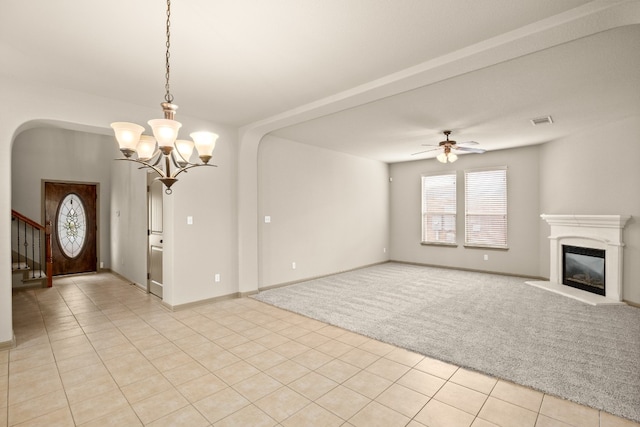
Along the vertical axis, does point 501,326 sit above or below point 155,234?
below

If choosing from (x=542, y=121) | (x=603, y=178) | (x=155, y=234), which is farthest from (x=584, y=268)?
(x=155, y=234)

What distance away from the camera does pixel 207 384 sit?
2.62 meters

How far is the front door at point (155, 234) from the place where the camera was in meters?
5.15

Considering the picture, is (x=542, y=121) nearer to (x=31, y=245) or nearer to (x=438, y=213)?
(x=438, y=213)

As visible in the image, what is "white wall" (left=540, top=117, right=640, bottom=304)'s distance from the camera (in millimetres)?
4770

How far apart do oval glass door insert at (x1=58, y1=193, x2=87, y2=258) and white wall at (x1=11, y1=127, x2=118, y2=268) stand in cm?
34

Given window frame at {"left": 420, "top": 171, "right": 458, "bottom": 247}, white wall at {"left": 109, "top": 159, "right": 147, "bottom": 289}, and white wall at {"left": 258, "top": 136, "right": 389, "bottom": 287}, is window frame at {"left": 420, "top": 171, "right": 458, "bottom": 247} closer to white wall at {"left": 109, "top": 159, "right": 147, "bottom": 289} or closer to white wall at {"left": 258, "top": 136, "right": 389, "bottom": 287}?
white wall at {"left": 258, "top": 136, "right": 389, "bottom": 287}

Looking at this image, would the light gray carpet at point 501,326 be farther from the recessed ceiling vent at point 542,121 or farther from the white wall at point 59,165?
the white wall at point 59,165

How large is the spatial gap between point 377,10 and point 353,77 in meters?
1.07

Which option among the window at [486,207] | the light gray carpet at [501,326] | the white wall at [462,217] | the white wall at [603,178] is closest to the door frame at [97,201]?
the light gray carpet at [501,326]

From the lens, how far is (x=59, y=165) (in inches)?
275

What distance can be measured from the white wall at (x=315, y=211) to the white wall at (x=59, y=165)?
3.97 meters

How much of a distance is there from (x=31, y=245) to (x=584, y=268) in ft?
34.8

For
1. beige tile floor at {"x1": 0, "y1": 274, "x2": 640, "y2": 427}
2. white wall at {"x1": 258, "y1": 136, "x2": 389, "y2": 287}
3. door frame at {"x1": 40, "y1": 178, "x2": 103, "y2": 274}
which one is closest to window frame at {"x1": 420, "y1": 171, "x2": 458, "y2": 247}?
white wall at {"x1": 258, "y1": 136, "x2": 389, "y2": 287}
